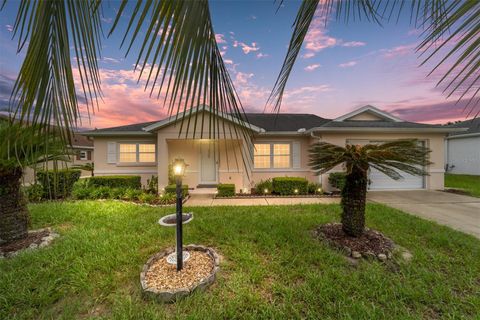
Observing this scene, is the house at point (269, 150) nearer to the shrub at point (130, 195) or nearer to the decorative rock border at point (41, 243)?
the shrub at point (130, 195)

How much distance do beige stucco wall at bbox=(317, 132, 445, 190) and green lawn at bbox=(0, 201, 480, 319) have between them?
16.8ft

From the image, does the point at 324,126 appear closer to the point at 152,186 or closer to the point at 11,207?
the point at 152,186

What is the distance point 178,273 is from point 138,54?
314 centimetres

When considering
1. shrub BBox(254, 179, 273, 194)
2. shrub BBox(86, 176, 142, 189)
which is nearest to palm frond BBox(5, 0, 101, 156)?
shrub BBox(254, 179, 273, 194)

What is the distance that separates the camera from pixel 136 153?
1025 centimetres

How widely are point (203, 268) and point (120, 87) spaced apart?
283cm

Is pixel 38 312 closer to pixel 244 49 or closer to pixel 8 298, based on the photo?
pixel 8 298

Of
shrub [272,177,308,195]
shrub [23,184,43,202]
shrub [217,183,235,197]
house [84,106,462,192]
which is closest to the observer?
shrub [23,184,43,202]

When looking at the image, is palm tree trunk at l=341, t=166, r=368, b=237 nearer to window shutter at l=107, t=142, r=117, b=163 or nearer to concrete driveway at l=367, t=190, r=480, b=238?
concrete driveway at l=367, t=190, r=480, b=238

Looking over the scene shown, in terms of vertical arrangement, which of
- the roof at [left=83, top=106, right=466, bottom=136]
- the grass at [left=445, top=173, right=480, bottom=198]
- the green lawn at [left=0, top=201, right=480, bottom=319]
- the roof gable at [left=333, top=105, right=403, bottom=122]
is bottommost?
the green lawn at [left=0, top=201, right=480, bottom=319]

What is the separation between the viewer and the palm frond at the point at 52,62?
0.56m

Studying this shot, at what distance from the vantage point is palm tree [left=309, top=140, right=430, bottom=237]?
3475 millimetres

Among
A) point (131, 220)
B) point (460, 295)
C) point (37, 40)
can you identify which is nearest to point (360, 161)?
point (460, 295)

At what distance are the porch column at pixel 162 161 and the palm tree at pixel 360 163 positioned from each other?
668 cm
